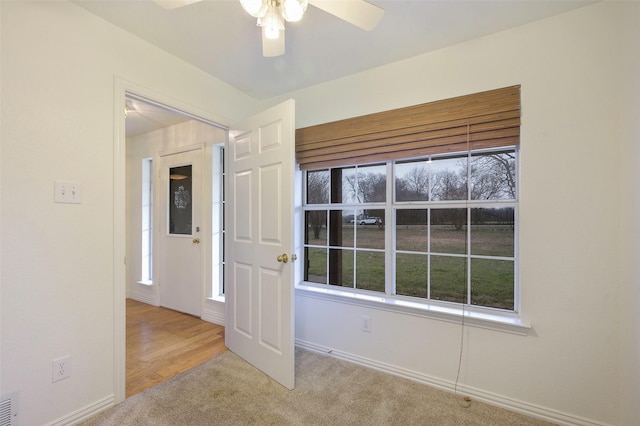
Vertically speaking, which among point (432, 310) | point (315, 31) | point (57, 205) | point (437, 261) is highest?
point (315, 31)

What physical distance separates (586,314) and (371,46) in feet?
6.94

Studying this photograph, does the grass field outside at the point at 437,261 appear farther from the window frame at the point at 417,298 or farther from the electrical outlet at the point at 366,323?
the electrical outlet at the point at 366,323

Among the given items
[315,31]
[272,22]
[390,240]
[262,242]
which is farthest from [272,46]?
[390,240]

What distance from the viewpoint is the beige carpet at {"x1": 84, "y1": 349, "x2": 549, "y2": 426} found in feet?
5.41

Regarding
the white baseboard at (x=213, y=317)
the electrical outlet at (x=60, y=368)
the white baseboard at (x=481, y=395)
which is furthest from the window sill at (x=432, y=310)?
the electrical outlet at (x=60, y=368)

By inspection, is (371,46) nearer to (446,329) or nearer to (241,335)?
(446,329)

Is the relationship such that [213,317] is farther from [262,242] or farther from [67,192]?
[67,192]

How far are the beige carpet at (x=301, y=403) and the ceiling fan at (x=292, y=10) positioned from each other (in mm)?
2079

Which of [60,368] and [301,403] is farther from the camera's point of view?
[301,403]

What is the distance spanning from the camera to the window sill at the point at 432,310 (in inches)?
69.8

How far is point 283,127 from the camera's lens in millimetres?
2035

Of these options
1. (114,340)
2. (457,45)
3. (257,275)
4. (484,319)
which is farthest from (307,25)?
(114,340)

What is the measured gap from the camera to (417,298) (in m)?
2.15

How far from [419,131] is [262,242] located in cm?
143
